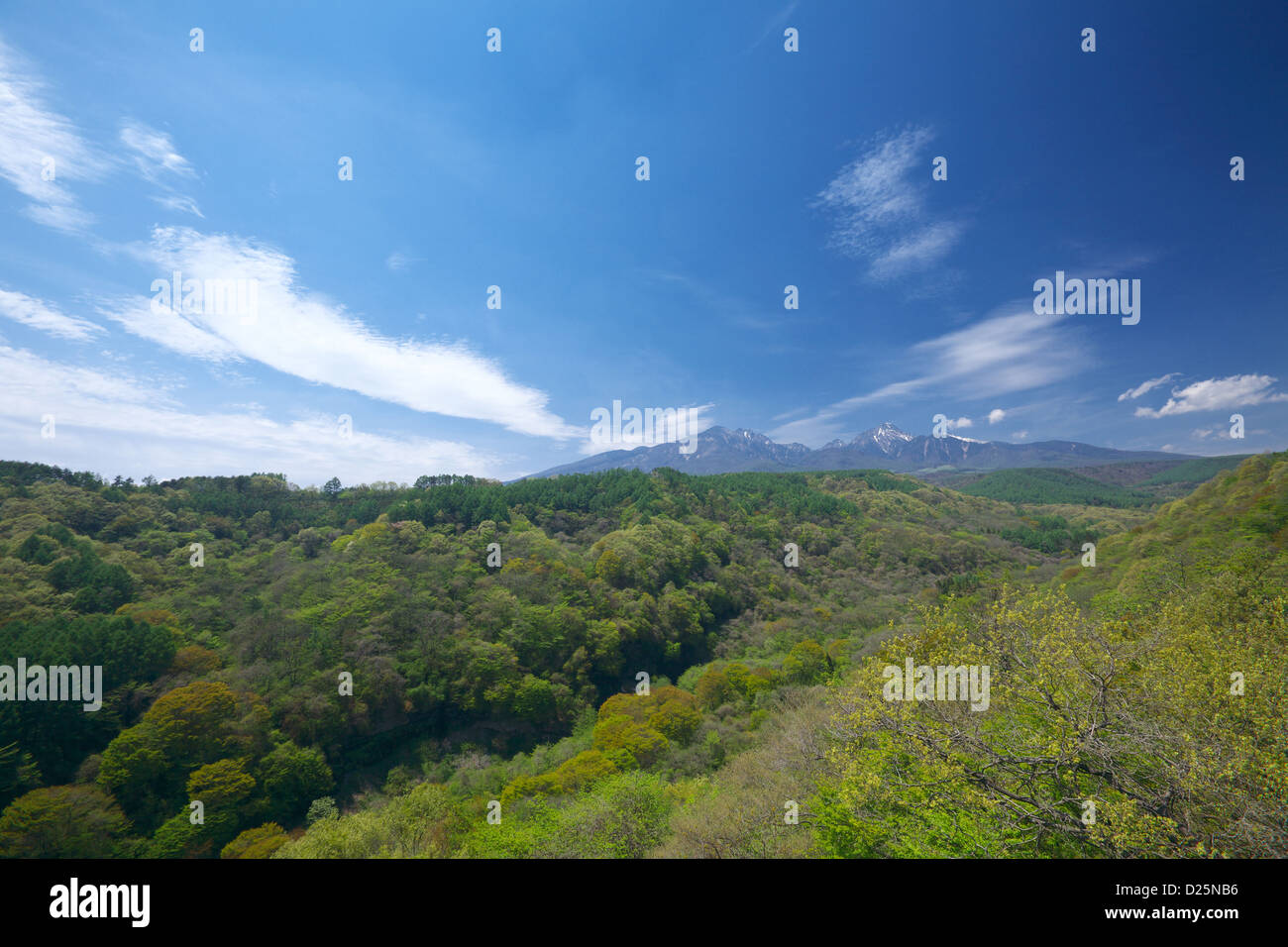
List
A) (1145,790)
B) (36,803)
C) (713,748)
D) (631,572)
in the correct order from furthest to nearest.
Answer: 1. (631,572)
2. (713,748)
3. (36,803)
4. (1145,790)

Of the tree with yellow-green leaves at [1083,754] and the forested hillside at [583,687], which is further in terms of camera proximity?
the forested hillside at [583,687]

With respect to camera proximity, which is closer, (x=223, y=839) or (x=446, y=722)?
(x=223, y=839)

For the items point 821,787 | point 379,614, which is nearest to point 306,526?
point 379,614

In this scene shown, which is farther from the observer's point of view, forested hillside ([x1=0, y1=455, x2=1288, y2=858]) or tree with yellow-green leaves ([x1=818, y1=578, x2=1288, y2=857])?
forested hillside ([x1=0, y1=455, x2=1288, y2=858])

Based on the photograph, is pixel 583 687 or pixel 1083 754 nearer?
pixel 1083 754

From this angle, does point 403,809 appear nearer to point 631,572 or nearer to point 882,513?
point 631,572

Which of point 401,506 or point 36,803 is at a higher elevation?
point 401,506

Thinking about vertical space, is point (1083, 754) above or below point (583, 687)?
above
